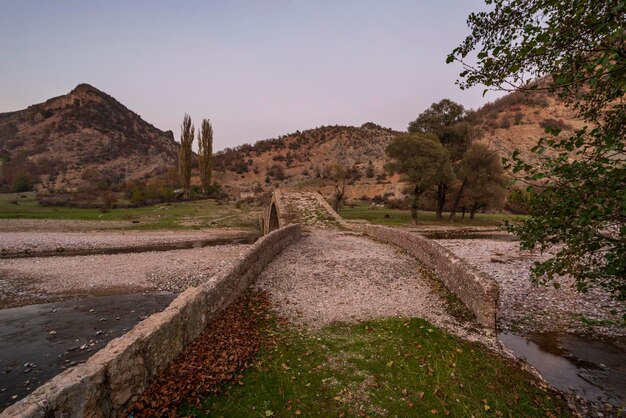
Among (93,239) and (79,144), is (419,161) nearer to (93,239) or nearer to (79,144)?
(93,239)

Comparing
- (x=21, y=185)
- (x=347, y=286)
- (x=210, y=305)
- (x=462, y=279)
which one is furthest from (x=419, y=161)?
(x=21, y=185)

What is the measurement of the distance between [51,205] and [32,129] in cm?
6814

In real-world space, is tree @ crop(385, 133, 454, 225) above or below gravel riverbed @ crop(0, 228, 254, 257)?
above

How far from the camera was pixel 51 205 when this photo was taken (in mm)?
46344

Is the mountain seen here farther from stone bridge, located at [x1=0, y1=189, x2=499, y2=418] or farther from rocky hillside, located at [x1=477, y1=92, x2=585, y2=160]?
stone bridge, located at [x1=0, y1=189, x2=499, y2=418]

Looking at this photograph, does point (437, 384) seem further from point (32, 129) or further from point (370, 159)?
point (32, 129)

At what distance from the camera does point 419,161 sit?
3569 cm

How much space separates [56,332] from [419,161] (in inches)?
1282

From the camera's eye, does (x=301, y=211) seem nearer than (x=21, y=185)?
Yes

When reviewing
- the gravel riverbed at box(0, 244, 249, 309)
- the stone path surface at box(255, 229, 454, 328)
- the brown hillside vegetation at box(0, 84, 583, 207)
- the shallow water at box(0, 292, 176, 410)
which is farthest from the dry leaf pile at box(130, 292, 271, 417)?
the brown hillside vegetation at box(0, 84, 583, 207)

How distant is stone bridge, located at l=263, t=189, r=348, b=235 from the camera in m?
28.7

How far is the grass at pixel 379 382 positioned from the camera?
5.99 metres

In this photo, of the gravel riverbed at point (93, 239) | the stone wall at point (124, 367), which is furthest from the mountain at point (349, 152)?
the stone wall at point (124, 367)

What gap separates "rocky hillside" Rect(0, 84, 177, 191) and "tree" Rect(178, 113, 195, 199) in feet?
72.4
